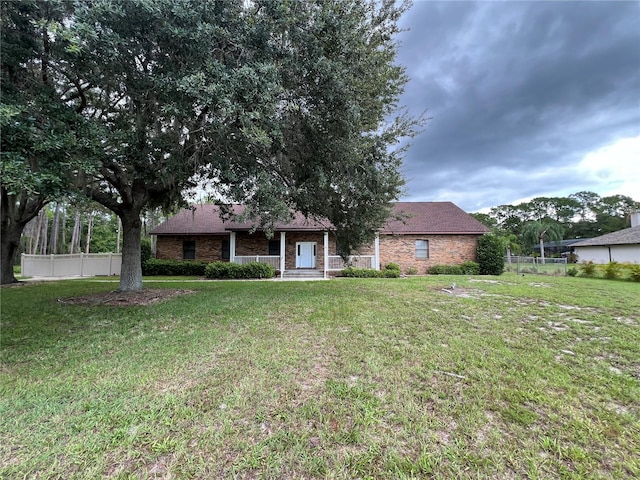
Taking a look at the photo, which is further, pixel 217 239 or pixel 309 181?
pixel 217 239

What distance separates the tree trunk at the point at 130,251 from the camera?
8.55 meters

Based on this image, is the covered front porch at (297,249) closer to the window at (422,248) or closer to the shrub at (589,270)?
→ the window at (422,248)

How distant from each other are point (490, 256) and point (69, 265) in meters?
24.4

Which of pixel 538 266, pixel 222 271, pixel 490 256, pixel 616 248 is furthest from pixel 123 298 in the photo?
pixel 616 248

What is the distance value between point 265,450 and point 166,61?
592 cm

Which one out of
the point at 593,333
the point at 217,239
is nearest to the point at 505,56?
the point at 593,333

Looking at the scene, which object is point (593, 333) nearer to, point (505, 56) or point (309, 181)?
point (309, 181)

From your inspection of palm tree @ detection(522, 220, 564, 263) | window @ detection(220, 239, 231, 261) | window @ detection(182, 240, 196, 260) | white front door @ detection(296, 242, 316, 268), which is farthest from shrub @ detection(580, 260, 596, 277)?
palm tree @ detection(522, 220, 564, 263)

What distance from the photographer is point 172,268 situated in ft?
52.2

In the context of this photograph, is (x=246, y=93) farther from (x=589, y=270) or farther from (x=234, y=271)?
(x=589, y=270)

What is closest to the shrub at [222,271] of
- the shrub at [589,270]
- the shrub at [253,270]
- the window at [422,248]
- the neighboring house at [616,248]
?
the shrub at [253,270]

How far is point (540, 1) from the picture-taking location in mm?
6555

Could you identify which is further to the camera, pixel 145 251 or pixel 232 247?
pixel 145 251

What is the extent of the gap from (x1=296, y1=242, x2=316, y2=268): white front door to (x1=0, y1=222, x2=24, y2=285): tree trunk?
1242 cm
